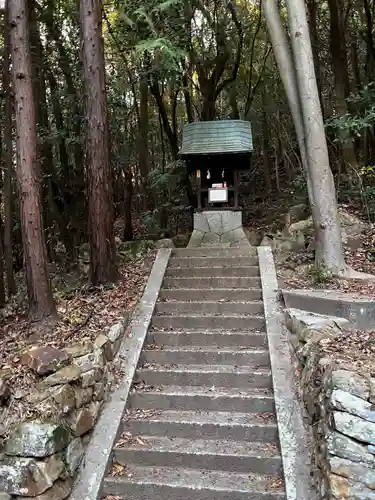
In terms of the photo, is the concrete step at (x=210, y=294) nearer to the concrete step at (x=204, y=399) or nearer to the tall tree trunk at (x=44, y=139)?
the concrete step at (x=204, y=399)

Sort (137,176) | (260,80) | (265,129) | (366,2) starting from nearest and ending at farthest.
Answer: (366,2) < (260,80) < (265,129) < (137,176)

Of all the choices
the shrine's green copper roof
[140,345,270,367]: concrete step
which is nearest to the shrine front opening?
the shrine's green copper roof

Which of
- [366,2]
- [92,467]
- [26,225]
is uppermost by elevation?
[366,2]

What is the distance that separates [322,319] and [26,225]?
3.52m

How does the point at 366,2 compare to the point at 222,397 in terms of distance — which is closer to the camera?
the point at 222,397

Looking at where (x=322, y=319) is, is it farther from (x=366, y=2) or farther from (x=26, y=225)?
(x=366, y=2)

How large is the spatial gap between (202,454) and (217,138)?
21.8ft

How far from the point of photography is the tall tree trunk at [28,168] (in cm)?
524

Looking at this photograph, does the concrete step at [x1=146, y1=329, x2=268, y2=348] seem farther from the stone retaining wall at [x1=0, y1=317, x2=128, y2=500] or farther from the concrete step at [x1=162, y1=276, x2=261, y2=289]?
the concrete step at [x1=162, y1=276, x2=261, y2=289]

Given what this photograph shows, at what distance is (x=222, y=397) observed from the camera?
4.63 m

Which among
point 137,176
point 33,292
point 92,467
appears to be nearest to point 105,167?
point 33,292

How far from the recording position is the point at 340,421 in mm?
3432

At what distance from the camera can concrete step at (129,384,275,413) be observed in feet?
15.0

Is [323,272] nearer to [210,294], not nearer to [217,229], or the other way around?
[210,294]
